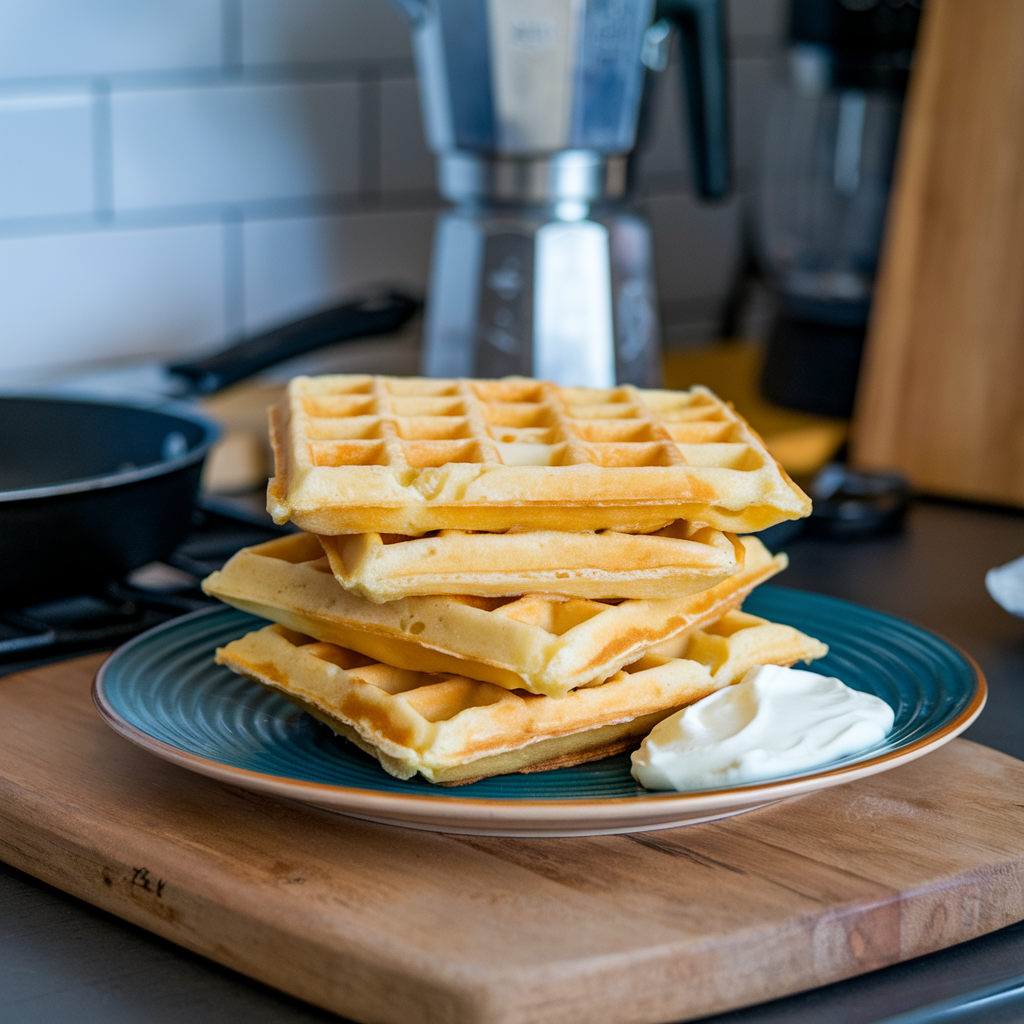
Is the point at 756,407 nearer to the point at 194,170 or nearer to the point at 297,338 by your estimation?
the point at 297,338

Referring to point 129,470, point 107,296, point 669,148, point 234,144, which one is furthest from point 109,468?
point 669,148

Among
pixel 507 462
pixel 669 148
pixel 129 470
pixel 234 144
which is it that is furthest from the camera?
pixel 669 148

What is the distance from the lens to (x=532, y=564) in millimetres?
600

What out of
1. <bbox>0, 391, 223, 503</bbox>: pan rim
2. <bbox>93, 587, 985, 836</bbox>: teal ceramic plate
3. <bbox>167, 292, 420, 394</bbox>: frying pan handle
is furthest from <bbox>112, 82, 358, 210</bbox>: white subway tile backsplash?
<bbox>93, 587, 985, 836</bbox>: teal ceramic plate

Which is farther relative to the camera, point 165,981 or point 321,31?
point 321,31

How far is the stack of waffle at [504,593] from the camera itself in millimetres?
583

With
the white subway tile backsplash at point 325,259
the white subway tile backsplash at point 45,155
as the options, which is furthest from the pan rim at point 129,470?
the white subway tile backsplash at point 325,259

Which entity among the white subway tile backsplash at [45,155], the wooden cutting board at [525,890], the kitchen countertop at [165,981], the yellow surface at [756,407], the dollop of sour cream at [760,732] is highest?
the white subway tile backsplash at [45,155]

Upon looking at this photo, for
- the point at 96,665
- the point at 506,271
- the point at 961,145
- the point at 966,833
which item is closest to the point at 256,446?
the point at 506,271

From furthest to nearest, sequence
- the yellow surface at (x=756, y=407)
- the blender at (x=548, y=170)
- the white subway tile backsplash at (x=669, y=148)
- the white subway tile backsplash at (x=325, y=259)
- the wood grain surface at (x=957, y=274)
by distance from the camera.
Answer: the white subway tile backsplash at (x=669, y=148) < the white subway tile backsplash at (x=325, y=259) < the yellow surface at (x=756, y=407) < the wood grain surface at (x=957, y=274) < the blender at (x=548, y=170)

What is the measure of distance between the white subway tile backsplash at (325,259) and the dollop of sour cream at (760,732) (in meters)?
0.94

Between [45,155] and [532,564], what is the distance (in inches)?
36.1

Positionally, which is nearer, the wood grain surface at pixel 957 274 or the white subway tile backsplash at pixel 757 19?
the wood grain surface at pixel 957 274

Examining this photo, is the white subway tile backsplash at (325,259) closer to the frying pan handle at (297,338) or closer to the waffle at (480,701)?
the frying pan handle at (297,338)
